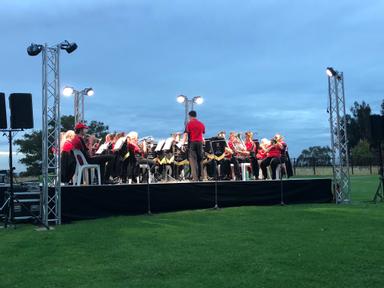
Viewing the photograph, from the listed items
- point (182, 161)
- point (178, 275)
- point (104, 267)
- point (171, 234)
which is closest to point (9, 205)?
point (171, 234)

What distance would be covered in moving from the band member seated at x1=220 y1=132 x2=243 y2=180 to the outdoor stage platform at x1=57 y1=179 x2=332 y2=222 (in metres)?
2.48

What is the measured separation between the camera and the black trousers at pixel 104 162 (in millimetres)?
11078

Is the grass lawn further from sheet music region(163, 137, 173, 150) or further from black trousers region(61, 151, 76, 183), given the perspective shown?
sheet music region(163, 137, 173, 150)

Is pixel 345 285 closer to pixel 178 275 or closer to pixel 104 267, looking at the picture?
pixel 178 275

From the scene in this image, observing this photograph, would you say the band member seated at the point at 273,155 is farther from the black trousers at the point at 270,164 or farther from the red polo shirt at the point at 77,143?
the red polo shirt at the point at 77,143

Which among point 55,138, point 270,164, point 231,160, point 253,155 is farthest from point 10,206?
point 253,155

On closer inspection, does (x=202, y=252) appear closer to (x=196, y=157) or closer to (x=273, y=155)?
(x=196, y=157)

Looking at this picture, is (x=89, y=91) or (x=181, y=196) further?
(x=89, y=91)

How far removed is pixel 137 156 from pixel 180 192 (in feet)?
10.2

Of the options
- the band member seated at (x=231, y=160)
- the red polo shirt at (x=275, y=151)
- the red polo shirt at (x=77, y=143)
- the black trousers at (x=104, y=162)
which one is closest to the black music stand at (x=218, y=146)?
the band member seated at (x=231, y=160)

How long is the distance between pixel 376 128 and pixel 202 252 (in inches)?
318

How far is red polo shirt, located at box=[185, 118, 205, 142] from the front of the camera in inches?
473

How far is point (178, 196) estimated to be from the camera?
34.8 ft

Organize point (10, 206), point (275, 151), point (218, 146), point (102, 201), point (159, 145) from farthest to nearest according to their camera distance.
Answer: point (159, 145) → point (218, 146) → point (275, 151) → point (102, 201) → point (10, 206)
